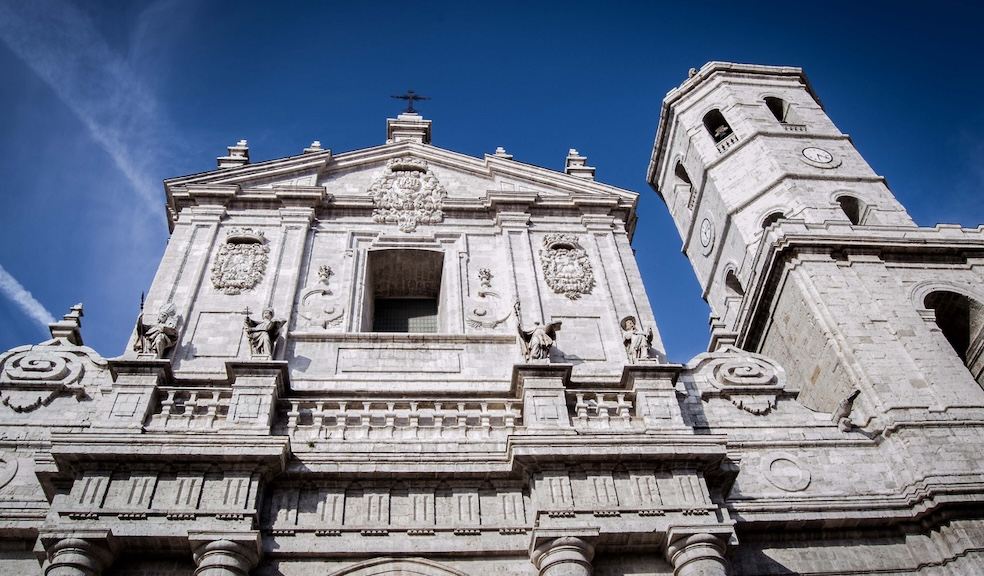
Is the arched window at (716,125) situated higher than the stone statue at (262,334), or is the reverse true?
the arched window at (716,125)

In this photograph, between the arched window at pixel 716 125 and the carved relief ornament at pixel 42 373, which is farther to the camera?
the arched window at pixel 716 125

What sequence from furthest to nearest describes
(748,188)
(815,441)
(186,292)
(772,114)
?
(772,114) → (748,188) → (186,292) → (815,441)

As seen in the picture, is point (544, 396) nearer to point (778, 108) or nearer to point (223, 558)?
point (223, 558)

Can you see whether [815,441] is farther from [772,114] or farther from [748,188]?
[772,114]

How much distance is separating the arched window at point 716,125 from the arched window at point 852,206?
191 inches

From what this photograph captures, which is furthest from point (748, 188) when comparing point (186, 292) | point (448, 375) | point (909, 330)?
point (186, 292)

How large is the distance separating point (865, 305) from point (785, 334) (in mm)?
2089

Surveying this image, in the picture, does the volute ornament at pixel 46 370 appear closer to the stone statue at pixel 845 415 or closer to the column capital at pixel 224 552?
the column capital at pixel 224 552

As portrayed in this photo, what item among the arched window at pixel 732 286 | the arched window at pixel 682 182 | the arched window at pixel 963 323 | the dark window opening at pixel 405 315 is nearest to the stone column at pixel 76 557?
the dark window opening at pixel 405 315

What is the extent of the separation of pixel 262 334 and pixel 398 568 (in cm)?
471

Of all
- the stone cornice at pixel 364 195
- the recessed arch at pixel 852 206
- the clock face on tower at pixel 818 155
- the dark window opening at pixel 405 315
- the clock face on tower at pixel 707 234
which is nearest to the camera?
the dark window opening at pixel 405 315

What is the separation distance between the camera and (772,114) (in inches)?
1049

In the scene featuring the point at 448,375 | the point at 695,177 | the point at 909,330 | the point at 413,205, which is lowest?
the point at 448,375

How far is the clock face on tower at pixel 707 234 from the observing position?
87.9 ft
